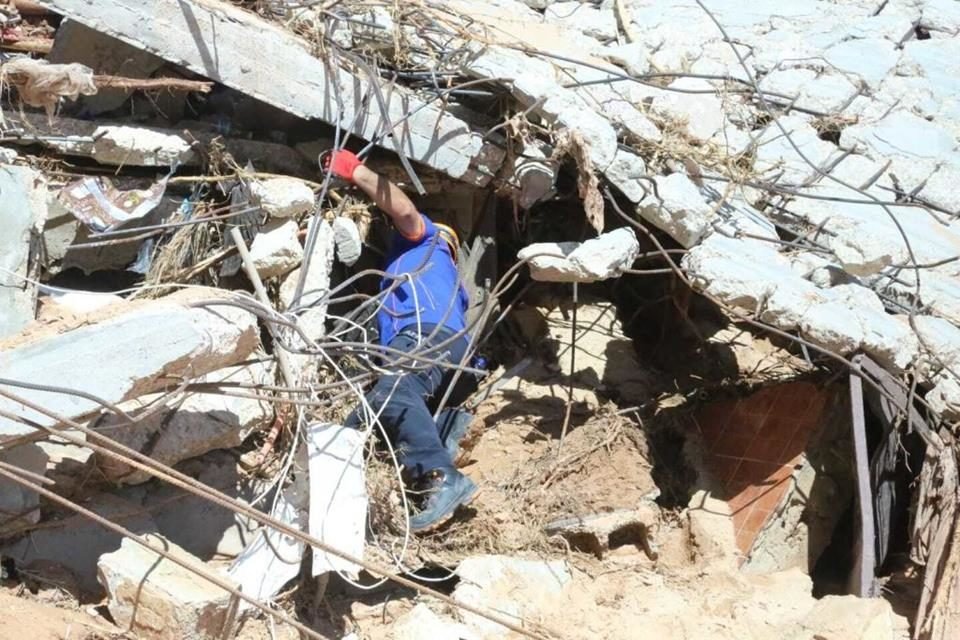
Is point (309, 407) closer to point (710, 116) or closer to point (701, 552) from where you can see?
point (701, 552)

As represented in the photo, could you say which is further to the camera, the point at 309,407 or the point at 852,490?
the point at 852,490

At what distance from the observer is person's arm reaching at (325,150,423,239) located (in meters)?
7.03

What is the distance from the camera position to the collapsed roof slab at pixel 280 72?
21.2ft

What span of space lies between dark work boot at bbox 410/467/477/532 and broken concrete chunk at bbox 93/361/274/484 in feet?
2.57

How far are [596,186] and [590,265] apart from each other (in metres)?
0.37

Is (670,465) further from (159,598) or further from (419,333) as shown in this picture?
(159,598)

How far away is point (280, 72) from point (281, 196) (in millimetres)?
562

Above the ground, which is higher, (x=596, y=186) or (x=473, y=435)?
(x=596, y=186)

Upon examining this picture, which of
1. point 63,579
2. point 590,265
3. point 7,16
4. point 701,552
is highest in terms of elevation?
point 7,16

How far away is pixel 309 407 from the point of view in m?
6.46

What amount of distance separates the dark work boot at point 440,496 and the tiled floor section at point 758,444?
1.39 m

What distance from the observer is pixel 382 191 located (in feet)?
23.6

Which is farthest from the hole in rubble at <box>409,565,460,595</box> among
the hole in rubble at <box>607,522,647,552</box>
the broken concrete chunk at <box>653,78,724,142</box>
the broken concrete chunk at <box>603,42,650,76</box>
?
the broken concrete chunk at <box>603,42,650,76</box>

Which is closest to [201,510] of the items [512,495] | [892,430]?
[512,495]
